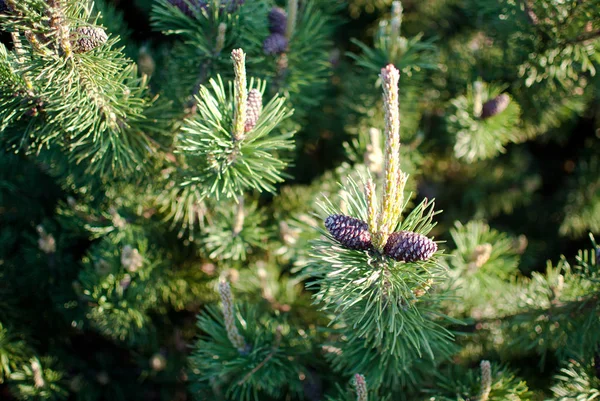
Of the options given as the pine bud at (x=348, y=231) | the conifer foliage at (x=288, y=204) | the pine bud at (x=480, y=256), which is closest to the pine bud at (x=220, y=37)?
the conifer foliage at (x=288, y=204)

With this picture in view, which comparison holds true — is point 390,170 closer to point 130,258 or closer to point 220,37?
point 220,37

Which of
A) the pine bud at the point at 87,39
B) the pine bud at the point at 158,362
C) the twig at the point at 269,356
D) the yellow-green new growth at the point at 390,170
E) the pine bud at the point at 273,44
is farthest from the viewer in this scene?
the pine bud at the point at 158,362

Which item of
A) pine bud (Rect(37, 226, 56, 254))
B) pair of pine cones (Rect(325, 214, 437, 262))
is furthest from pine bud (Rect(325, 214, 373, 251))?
pine bud (Rect(37, 226, 56, 254))

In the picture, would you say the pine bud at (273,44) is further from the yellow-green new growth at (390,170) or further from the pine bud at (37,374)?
the pine bud at (37,374)

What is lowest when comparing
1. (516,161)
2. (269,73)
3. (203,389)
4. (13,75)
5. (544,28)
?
(203,389)

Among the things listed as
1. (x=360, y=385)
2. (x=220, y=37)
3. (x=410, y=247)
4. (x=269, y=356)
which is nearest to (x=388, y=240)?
(x=410, y=247)

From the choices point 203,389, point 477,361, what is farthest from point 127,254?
point 477,361

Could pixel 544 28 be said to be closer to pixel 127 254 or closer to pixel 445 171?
pixel 445 171
